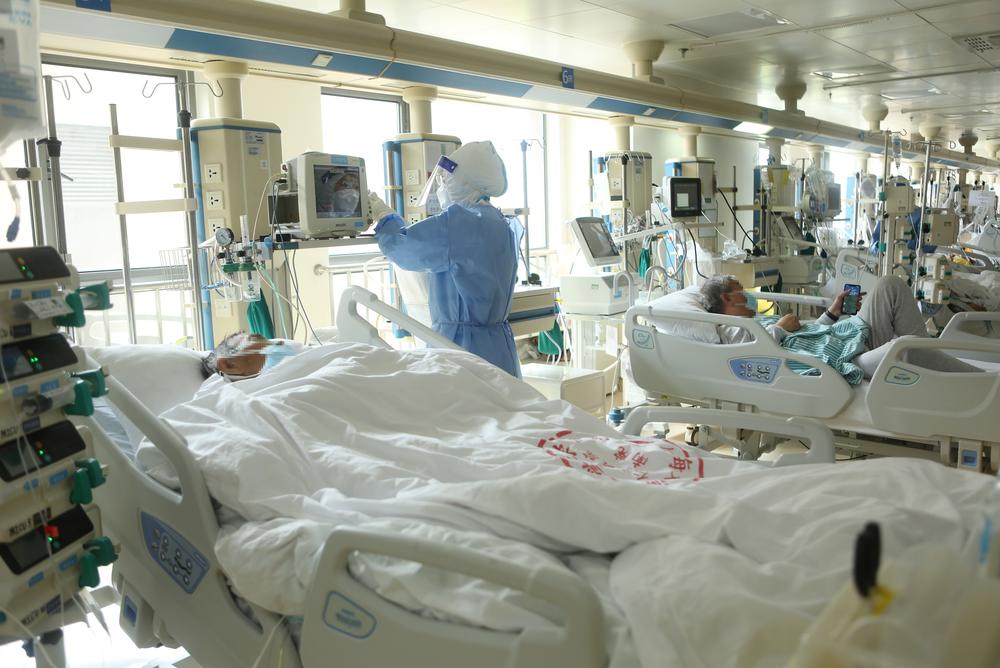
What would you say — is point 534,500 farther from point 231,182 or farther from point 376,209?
point 231,182

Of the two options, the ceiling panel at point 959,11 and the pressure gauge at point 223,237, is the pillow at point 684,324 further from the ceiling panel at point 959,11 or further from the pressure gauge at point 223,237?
the ceiling panel at point 959,11

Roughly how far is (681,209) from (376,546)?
5.89m

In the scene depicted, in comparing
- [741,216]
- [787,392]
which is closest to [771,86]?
[741,216]

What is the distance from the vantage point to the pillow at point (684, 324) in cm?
402

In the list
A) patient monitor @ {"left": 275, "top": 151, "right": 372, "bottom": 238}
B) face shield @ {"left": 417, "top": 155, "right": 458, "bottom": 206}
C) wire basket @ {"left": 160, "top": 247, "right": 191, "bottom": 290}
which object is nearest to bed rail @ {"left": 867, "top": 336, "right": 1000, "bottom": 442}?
face shield @ {"left": 417, "top": 155, "right": 458, "bottom": 206}

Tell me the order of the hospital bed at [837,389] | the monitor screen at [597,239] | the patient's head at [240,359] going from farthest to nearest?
the monitor screen at [597,239], the hospital bed at [837,389], the patient's head at [240,359]

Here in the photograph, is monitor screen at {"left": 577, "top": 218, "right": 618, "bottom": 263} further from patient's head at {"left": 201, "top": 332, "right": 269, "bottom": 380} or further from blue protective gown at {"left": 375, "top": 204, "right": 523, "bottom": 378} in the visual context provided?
patient's head at {"left": 201, "top": 332, "right": 269, "bottom": 380}

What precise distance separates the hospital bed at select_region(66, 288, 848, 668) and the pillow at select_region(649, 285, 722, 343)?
5.06 feet

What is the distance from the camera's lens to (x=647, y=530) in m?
1.54

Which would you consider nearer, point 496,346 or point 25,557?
point 25,557

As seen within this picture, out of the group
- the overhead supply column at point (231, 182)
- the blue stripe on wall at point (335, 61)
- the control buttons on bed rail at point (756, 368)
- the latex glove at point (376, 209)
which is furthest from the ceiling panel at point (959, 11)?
the overhead supply column at point (231, 182)

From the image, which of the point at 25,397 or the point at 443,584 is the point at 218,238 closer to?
the point at 25,397

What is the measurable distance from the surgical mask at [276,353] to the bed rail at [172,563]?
0.80 meters

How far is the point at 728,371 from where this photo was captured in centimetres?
387
